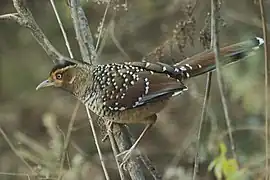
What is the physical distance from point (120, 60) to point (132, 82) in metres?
3.02

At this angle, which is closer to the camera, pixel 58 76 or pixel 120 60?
pixel 58 76

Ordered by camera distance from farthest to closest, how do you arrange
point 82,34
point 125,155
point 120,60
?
1. point 120,60
2. point 82,34
3. point 125,155

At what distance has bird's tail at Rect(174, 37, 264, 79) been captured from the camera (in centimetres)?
362

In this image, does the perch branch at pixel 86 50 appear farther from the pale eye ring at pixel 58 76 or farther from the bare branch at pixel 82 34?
the pale eye ring at pixel 58 76

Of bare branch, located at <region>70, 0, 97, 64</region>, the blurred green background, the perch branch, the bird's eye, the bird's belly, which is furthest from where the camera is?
the blurred green background

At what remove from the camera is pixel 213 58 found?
12.1 feet

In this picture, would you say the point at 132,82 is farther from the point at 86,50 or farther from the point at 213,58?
the point at 213,58

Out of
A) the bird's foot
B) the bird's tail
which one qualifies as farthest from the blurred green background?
the bird's foot

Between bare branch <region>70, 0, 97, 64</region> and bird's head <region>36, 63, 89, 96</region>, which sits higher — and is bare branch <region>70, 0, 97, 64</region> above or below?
above

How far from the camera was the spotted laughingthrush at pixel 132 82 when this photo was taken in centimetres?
361

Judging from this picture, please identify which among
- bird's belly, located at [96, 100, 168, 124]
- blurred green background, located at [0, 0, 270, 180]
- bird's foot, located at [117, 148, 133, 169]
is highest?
bird's belly, located at [96, 100, 168, 124]

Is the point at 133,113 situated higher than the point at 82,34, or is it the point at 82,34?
the point at 82,34

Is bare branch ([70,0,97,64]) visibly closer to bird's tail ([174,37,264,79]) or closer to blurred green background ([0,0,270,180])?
bird's tail ([174,37,264,79])

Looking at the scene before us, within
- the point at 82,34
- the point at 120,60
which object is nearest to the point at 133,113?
the point at 82,34
